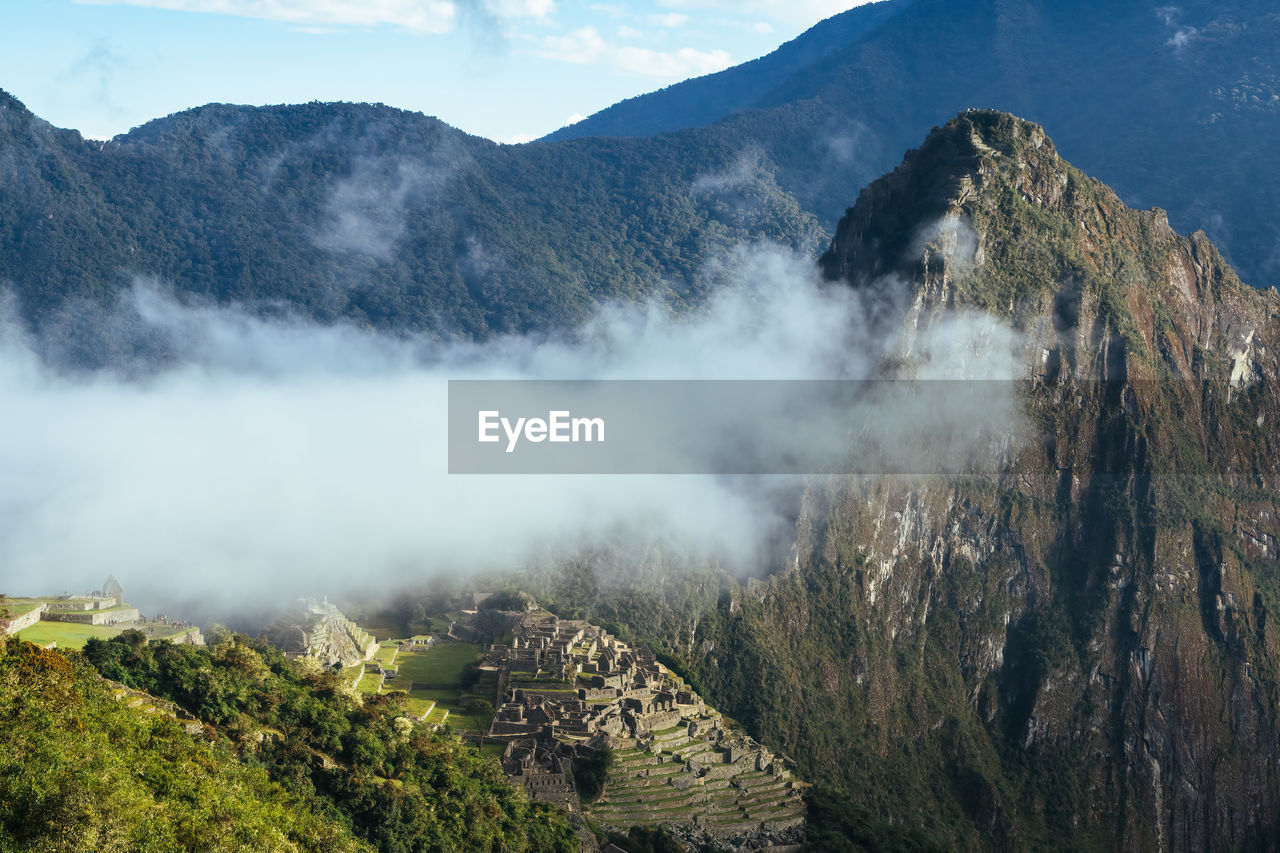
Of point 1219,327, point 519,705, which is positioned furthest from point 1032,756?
point 519,705

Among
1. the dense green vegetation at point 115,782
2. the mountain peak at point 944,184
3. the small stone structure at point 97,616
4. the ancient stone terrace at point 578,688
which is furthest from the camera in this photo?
the mountain peak at point 944,184

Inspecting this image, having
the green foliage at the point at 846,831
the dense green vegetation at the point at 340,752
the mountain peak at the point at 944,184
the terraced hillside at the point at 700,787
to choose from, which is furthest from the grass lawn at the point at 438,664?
the mountain peak at the point at 944,184

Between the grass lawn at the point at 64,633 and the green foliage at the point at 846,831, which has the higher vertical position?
the grass lawn at the point at 64,633

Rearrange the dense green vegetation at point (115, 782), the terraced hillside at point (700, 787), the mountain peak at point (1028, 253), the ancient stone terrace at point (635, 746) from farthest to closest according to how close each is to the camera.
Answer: the mountain peak at point (1028, 253), the terraced hillside at point (700, 787), the ancient stone terrace at point (635, 746), the dense green vegetation at point (115, 782)

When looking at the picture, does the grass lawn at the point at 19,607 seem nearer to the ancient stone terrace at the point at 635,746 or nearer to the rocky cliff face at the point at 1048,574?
the ancient stone terrace at the point at 635,746

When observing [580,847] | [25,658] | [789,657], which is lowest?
[789,657]

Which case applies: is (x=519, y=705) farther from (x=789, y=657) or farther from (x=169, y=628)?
(x=789, y=657)
